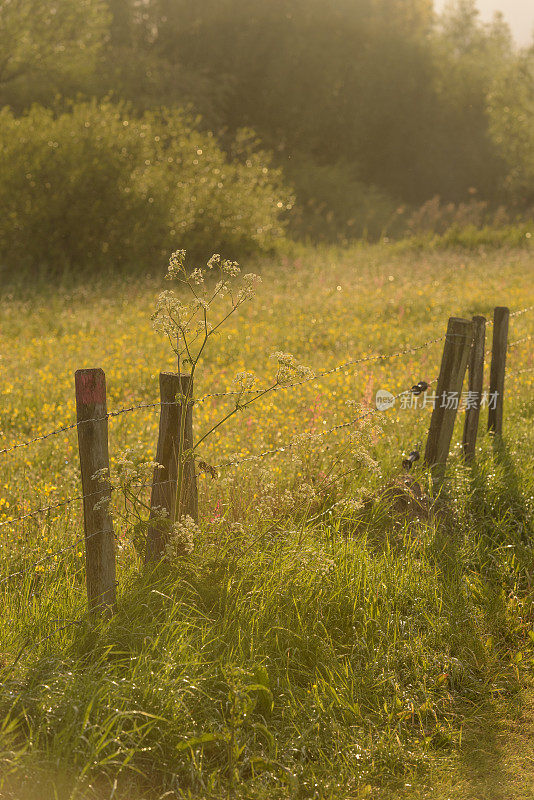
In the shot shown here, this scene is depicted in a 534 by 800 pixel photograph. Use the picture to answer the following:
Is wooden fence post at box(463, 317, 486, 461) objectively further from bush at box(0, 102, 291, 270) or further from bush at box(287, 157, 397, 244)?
bush at box(287, 157, 397, 244)

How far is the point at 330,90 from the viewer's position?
147 feet

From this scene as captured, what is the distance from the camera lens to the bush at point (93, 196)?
20.8 meters

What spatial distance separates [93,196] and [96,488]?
751 inches

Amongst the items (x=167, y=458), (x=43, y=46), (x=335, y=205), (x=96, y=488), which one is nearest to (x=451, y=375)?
(x=167, y=458)

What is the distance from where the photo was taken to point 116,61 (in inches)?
1453

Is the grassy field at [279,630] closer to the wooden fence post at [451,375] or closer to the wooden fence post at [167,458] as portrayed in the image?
the wooden fence post at [167,458]

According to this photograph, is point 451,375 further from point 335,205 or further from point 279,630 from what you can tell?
point 335,205

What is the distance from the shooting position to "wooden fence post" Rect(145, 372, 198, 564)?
4.30 metres

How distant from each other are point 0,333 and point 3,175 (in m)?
8.77

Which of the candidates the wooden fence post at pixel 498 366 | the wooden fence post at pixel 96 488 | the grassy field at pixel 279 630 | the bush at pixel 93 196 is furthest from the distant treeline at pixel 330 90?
the wooden fence post at pixel 96 488

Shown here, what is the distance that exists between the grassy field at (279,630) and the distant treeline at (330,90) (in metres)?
27.4

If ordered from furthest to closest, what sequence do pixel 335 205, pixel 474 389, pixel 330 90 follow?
pixel 330 90 → pixel 335 205 → pixel 474 389

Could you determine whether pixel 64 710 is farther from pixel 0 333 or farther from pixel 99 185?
pixel 99 185

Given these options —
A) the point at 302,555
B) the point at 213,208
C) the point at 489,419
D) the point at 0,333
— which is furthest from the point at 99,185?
the point at 302,555
